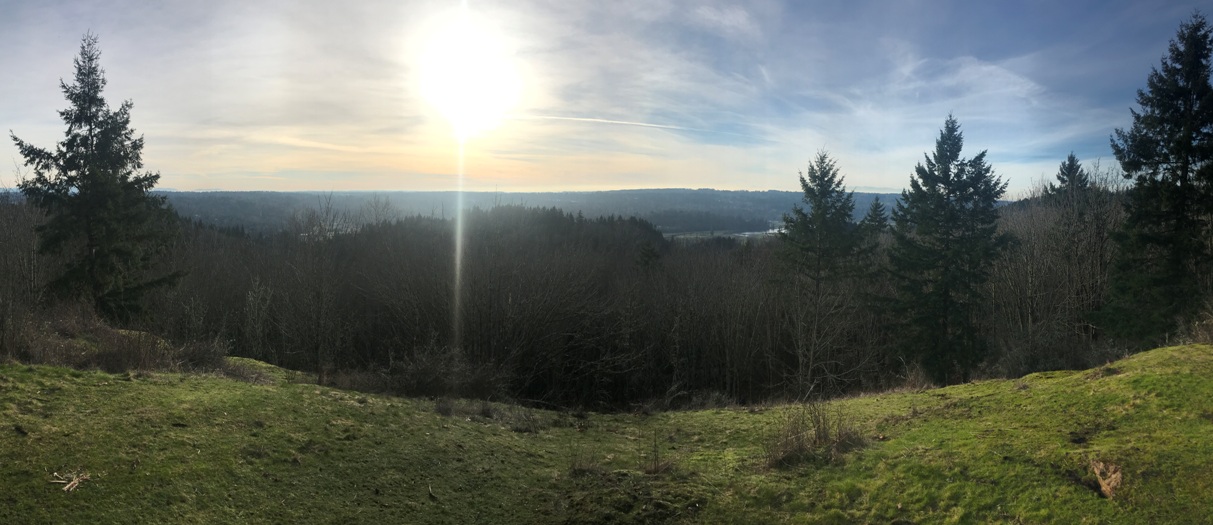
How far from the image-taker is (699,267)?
126 feet

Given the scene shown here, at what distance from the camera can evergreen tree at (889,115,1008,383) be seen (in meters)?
24.9

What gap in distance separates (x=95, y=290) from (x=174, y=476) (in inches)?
875

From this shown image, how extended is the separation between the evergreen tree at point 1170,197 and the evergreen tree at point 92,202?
38.3 meters

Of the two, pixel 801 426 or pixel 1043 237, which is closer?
pixel 801 426

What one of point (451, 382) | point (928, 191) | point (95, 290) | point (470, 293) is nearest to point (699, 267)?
point (928, 191)

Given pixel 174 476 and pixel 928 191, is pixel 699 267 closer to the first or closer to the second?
pixel 928 191

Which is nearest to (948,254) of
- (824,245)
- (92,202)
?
(824,245)

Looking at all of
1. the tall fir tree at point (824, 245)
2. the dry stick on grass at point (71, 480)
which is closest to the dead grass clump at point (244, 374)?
the dry stick on grass at point (71, 480)

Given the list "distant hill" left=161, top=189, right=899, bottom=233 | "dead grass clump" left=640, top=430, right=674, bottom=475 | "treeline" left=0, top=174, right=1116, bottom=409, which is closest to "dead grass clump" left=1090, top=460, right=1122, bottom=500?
"dead grass clump" left=640, top=430, right=674, bottom=475

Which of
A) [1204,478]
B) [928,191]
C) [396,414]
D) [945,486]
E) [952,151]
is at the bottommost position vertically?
[396,414]

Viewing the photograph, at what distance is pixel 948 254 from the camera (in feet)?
81.0

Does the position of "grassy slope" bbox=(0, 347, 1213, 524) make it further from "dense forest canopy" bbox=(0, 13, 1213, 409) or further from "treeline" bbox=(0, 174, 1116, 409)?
"treeline" bbox=(0, 174, 1116, 409)

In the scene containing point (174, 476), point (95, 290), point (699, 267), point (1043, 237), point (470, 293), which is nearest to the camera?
point (174, 476)

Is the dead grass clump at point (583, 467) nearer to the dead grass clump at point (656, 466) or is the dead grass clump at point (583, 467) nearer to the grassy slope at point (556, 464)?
the grassy slope at point (556, 464)
